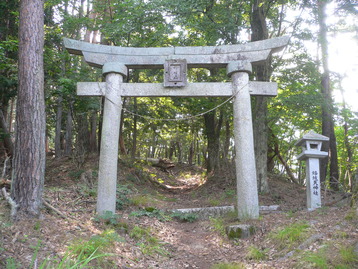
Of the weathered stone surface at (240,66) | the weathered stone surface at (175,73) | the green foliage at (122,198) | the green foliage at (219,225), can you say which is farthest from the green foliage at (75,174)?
the weathered stone surface at (240,66)

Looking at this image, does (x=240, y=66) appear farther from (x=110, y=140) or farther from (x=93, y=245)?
(x=93, y=245)

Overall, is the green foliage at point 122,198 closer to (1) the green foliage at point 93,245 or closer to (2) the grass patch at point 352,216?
(1) the green foliage at point 93,245

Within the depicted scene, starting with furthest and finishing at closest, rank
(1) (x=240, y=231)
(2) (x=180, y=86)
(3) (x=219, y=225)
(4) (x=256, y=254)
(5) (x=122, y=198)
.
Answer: (5) (x=122, y=198) < (2) (x=180, y=86) < (3) (x=219, y=225) < (1) (x=240, y=231) < (4) (x=256, y=254)

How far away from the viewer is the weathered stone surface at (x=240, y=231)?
6543 millimetres

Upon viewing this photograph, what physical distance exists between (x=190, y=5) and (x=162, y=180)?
9471 mm

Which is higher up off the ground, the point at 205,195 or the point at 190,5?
the point at 190,5

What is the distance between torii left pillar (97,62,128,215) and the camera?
750 centimetres

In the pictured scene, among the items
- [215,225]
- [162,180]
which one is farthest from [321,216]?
[162,180]

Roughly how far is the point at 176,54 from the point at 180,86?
946 millimetres

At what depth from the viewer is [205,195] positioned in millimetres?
12477

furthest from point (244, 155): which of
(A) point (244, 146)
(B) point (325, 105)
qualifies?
(B) point (325, 105)

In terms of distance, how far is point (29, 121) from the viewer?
591cm

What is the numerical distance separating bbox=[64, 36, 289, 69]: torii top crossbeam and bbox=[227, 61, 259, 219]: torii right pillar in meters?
0.31

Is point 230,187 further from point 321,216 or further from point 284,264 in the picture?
point 284,264
